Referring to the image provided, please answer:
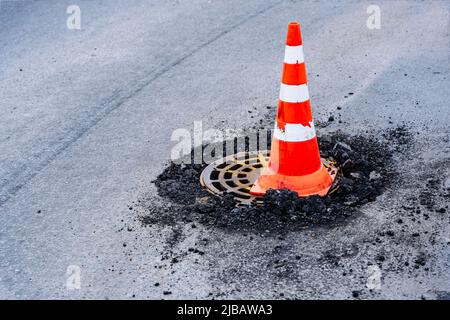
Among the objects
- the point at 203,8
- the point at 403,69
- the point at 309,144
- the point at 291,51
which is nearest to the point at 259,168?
the point at 309,144

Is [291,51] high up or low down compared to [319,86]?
up

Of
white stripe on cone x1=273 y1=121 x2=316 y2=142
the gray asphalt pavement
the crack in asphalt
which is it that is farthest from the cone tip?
the crack in asphalt

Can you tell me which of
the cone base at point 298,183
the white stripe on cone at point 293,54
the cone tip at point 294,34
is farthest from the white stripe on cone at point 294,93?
the cone base at point 298,183

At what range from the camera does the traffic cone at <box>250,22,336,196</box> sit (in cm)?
469

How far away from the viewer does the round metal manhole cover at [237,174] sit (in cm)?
482

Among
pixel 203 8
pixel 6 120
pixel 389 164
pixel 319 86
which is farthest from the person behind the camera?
pixel 203 8

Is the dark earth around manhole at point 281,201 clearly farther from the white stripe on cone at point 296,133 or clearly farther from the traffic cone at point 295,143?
the white stripe on cone at point 296,133

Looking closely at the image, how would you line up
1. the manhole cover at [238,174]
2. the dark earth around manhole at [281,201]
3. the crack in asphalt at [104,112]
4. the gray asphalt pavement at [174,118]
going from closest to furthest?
the gray asphalt pavement at [174,118] < the dark earth around manhole at [281,201] < the manhole cover at [238,174] < the crack in asphalt at [104,112]

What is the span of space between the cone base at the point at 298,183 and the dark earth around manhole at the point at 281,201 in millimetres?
100

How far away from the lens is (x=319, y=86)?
665 centimetres

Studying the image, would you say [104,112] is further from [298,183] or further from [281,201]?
[281,201]

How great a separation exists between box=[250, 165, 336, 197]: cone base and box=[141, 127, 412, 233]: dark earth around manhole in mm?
100
